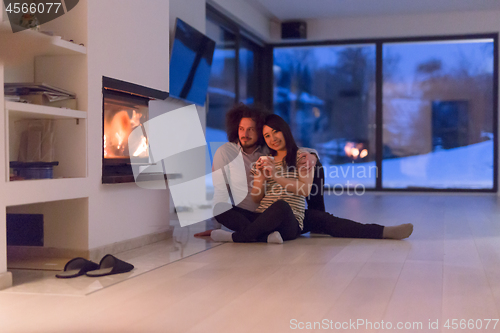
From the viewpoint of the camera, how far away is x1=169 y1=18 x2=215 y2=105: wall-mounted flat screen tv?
187 inches

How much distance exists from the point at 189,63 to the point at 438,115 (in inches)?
179

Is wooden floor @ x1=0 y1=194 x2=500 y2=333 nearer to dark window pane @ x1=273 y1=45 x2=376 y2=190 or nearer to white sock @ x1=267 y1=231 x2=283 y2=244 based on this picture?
white sock @ x1=267 y1=231 x2=283 y2=244

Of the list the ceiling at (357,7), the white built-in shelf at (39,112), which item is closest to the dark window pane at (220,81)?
the ceiling at (357,7)

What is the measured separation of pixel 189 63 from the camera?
501 cm

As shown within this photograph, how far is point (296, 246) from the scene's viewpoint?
3137mm

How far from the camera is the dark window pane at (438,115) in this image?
7.79 m

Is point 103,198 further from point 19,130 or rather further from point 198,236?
point 198,236

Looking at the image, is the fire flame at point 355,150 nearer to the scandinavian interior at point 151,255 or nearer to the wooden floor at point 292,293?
the scandinavian interior at point 151,255

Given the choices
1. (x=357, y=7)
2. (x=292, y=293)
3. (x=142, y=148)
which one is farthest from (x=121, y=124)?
(x=357, y=7)

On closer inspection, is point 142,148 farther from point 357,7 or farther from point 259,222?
point 357,7

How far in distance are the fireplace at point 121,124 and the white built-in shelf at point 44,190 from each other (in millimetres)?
224

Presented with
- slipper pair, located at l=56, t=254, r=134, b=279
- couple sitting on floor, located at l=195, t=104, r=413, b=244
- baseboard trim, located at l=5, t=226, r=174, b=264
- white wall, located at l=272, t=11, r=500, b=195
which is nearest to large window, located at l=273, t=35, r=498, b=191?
white wall, located at l=272, t=11, r=500, b=195

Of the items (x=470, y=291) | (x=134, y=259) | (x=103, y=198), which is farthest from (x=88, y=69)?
(x=470, y=291)

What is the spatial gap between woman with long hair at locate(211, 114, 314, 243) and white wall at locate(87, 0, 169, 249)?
49 centimetres
